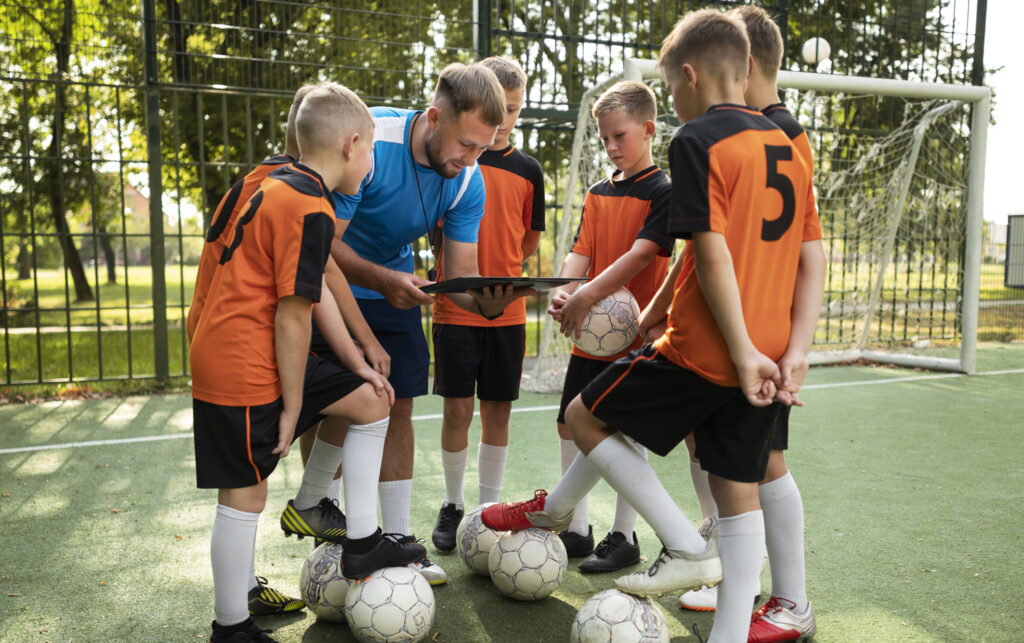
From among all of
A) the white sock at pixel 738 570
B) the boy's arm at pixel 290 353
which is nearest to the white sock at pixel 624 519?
the white sock at pixel 738 570

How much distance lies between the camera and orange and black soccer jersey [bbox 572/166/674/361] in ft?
9.87

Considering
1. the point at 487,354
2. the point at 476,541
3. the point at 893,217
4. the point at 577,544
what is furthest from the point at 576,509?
the point at 893,217

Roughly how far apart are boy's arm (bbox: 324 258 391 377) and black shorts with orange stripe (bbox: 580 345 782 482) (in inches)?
31.3

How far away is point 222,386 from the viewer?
221 cm

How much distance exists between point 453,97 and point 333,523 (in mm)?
1459

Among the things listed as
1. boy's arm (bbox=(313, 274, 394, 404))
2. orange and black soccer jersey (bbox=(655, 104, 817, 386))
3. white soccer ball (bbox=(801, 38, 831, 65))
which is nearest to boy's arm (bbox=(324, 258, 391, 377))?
boy's arm (bbox=(313, 274, 394, 404))

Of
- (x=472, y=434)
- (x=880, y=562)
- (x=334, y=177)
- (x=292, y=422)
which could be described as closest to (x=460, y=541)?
(x=292, y=422)

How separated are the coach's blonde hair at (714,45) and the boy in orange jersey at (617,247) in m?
0.77

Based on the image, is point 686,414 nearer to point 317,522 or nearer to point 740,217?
point 740,217

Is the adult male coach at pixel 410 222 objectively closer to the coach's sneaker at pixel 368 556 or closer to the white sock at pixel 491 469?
the coach's sneaker at pixel 368 556

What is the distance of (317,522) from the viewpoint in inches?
104

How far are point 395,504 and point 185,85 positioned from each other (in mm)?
5015

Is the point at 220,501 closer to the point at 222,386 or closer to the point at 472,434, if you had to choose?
the point at 222,386

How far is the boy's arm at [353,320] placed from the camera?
101 inches
